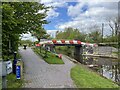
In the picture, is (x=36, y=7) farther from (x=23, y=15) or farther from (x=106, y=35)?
(x=106, y=35)

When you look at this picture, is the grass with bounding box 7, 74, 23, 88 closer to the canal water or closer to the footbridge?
the canal water

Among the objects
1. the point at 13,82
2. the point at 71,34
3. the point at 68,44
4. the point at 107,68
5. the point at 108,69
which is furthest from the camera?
the point at 71,34

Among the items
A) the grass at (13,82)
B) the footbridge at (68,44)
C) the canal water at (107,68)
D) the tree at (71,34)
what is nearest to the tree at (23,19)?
the grass at (13,82)

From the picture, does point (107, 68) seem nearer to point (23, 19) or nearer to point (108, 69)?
point (108, 69)

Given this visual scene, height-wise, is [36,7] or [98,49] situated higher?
[36,7]

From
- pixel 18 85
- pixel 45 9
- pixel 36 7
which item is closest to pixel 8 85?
pixel 18 85

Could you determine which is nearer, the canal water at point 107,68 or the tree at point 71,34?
the canal water at point 107,68

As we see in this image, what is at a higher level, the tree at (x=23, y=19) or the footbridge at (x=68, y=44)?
the tree at (x=23, y=19)

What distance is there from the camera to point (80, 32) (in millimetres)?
57781

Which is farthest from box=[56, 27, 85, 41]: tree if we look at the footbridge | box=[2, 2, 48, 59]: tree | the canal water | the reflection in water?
box=[2, 2, 48, 59]: tree

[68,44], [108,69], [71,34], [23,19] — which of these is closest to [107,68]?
[108,69]

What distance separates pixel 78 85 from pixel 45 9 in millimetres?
7919

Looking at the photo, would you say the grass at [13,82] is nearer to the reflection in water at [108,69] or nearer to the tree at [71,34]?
the reflection in water at [108,69]

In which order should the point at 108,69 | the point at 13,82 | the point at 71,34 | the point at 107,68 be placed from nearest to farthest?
1. the point at 13,82
2. the point at 108,69
3. the point at 107,68
4. the point at 71,34
